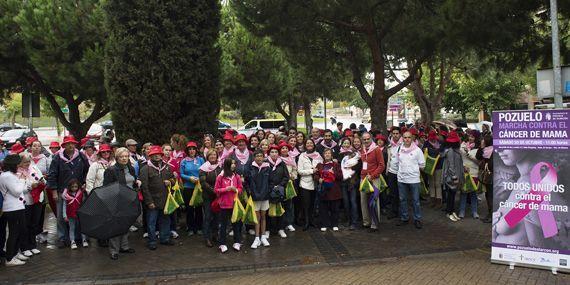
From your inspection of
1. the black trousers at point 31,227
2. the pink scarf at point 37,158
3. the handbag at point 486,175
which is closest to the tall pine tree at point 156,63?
the pink scarf at point 37,158

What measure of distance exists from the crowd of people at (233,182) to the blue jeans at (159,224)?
0.06 feet

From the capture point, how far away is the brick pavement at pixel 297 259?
623cm

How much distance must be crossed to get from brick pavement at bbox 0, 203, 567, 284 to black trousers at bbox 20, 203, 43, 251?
0.26 m

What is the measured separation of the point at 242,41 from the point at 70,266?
1689 cm

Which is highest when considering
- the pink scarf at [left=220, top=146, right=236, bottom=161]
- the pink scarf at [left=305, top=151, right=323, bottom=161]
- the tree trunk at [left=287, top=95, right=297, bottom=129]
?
the tree trunk at [left=287, top=95, right=297, bottom=129]

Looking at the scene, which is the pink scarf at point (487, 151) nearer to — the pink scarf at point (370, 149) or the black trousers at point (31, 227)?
the pink scarf at point (370, 149)

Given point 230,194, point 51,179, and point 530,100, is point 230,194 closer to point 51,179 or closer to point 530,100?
point 51,179

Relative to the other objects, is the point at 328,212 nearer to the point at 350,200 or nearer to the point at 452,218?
the point at 350,200

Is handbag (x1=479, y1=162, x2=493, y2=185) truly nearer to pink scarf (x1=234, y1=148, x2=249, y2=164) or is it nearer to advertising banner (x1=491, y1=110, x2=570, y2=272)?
advertising banner (x1=491, y1=110, x2=570, y2=272)

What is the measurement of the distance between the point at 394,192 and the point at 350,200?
4.02ft

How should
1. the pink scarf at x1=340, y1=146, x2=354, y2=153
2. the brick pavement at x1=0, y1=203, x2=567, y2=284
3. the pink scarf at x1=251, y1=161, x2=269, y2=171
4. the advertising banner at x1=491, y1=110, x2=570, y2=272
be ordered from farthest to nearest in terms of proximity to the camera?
1. the pink scarf at x1=340, y1=146, x2=354, y2=153
2. the pink scarf at x1=251, y1=161, x2=269, y2=171
3. the brick pavement at x1=0, y1=203, x2=567, y2=284
4. the advertising banner at x1=491, y1=110, x2=570, y2=272

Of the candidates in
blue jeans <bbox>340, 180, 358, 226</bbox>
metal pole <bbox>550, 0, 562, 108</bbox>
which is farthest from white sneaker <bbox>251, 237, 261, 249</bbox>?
metal pole <bbox>550, 0, 562, 108</bbox>

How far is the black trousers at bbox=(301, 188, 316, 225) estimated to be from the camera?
842 centimetres

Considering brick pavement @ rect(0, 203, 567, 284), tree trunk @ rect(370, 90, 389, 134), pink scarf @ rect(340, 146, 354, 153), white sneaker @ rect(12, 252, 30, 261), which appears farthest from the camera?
tree trunk @ rect(370, 90, 389, 134)
